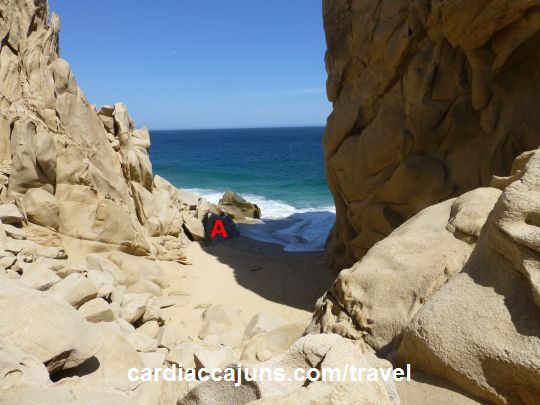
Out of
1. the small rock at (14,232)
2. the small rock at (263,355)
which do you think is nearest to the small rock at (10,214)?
the small rock at (14,232)

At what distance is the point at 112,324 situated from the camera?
6.67m

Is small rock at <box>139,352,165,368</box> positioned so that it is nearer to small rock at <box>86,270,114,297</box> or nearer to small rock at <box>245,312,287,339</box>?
small rock at <box>245,312,287,339</box>

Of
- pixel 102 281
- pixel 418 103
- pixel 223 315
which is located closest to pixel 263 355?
pixel 223 315

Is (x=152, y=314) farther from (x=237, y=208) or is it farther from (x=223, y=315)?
(x=237, y=208)

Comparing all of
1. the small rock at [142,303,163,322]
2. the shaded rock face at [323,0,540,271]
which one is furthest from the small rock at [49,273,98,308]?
the shaded rock face at [323,0,540,271]

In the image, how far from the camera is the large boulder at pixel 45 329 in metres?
4.35

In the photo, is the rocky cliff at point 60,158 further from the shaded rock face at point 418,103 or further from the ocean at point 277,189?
the ocean at point 277,189

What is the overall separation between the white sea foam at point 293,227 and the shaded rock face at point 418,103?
3880 mm

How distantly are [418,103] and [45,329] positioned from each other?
811cm

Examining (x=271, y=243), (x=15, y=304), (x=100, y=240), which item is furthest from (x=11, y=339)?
(x=271, y=243)

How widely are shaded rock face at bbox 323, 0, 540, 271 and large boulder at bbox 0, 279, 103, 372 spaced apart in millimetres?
7113

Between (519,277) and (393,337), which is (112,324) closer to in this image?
(393,337)

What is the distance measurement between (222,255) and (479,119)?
8134 mm

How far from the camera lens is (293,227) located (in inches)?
793
